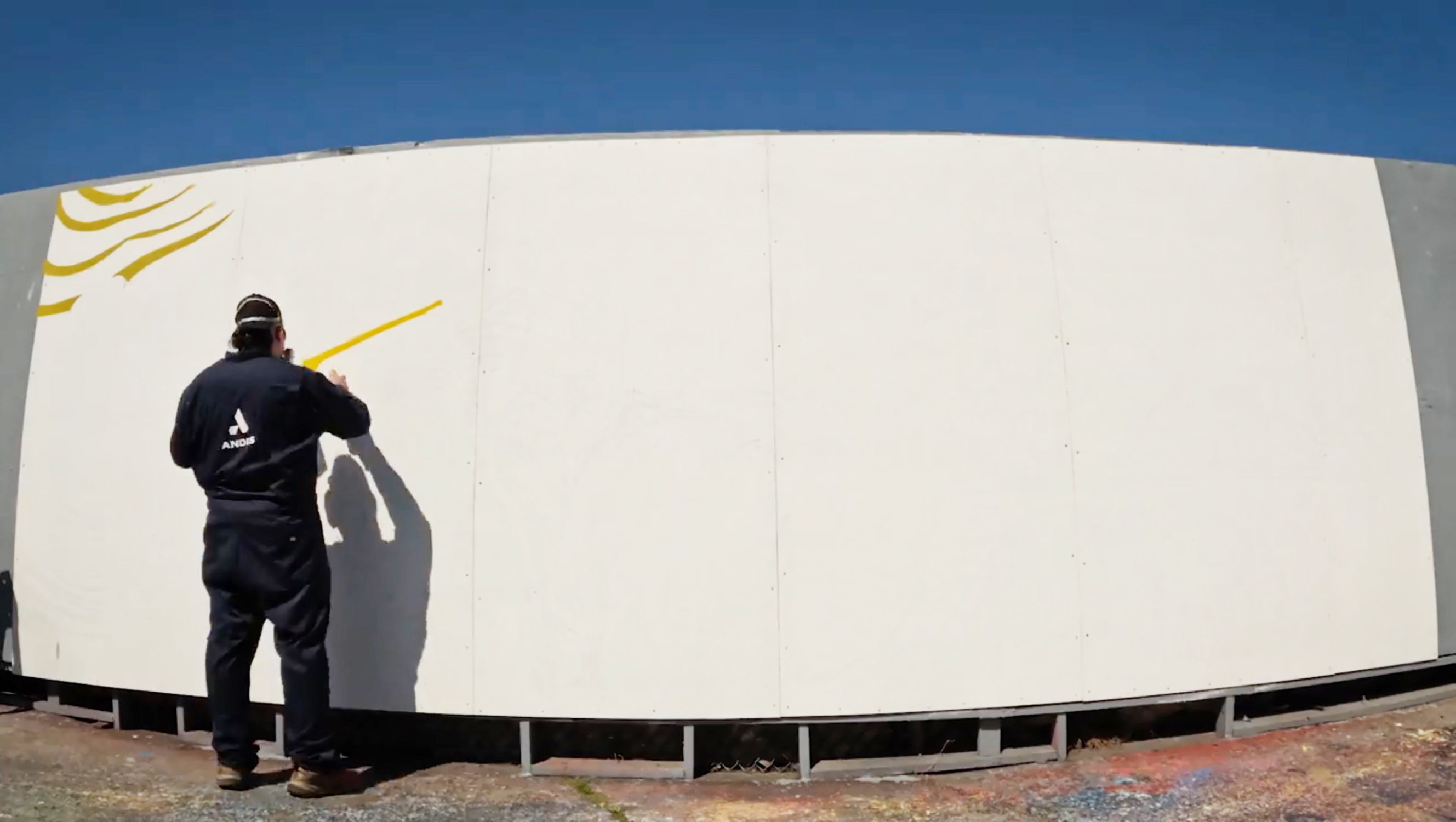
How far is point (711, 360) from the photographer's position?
382 centimetres

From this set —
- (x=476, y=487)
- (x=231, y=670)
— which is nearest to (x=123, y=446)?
(x=231, y=670)

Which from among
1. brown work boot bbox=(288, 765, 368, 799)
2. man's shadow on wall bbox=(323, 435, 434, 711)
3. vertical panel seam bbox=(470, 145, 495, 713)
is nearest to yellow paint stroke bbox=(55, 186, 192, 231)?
man's shadow on wall bbox=(323, 435, 434, 711)

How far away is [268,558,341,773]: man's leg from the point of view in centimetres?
356

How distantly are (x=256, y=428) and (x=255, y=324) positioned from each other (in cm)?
41

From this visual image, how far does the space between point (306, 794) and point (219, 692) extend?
1.70 ft

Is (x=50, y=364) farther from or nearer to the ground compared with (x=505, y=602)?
farther from the ground

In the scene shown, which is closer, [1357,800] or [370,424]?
[1357,800]

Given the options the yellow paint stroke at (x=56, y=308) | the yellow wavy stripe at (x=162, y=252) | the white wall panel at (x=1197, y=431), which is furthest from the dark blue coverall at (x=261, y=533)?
the white wall panel at (x=1197, y=431)

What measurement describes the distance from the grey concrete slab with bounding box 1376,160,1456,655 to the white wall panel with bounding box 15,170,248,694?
559cm

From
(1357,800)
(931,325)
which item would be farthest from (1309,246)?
(1357,800)

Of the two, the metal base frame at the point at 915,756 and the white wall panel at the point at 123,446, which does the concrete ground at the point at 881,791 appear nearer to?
the metal base frame at the point at 915,756

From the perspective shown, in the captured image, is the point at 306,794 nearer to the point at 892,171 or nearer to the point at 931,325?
the point at 931,325

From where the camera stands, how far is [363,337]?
158 inches

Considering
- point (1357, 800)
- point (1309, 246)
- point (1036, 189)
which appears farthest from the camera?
point (1309, 246)
